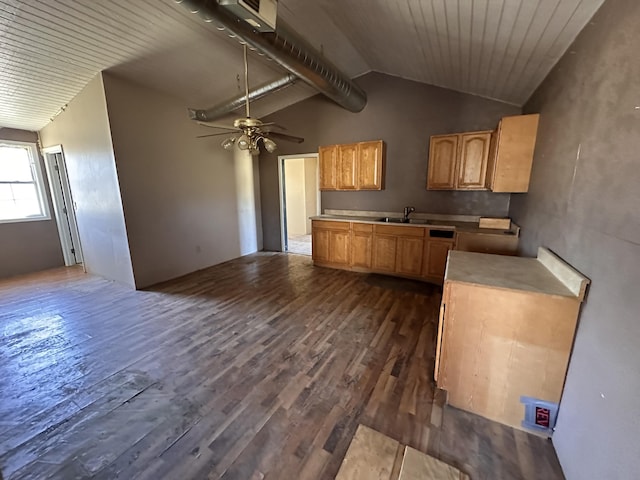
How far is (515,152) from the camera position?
2648mm

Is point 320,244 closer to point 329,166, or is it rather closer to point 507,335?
point 329,166

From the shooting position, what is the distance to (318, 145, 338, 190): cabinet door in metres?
4.71

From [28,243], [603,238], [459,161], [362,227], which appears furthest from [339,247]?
[28,243]

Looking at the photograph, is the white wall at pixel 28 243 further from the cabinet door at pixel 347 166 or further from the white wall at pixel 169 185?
the cabinet door at pixel 347 166

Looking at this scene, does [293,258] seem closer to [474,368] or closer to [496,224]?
[496,224]

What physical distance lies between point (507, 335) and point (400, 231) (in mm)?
2597

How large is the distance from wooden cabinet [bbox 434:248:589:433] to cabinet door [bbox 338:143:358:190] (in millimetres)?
3062

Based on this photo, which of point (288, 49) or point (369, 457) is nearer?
point (369, 457)

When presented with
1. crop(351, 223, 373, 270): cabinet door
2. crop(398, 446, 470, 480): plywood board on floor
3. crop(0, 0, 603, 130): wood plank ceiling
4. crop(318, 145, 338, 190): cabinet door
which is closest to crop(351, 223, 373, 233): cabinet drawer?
crop(351, 223, 373, 270): cabinet door

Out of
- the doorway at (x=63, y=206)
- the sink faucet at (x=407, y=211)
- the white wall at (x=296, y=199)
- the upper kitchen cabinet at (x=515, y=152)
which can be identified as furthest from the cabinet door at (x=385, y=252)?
the doorway at (x=63, y=206)

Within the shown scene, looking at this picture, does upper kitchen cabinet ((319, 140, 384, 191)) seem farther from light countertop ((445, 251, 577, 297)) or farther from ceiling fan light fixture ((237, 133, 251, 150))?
→ light countertop ((445, 251, 577, 297))

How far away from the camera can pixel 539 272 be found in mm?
1787

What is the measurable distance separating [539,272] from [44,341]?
14.7 feet

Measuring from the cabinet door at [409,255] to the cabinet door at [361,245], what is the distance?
1.62ft
